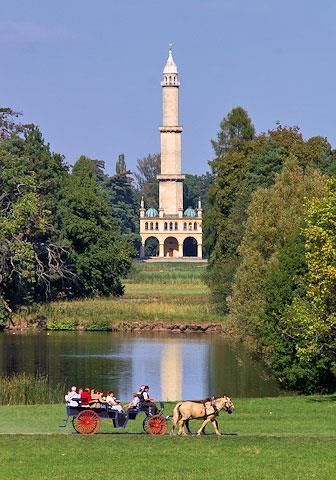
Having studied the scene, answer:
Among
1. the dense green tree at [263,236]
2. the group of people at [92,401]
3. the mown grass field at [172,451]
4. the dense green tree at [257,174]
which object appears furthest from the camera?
the dense green tree at [257,174]

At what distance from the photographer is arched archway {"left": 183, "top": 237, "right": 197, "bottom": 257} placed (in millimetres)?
181875

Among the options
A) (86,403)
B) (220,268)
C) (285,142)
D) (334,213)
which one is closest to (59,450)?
(86,403)

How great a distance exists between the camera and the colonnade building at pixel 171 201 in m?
175

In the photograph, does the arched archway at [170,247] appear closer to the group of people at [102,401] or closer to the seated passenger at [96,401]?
the group of people at [102,401]

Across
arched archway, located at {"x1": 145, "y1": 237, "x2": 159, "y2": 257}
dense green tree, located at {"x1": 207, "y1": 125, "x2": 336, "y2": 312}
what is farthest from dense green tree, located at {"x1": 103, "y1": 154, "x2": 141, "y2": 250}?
dense green tree, located at {"x1": 207, "y1": 125, "x2": 336, "y2": 312}

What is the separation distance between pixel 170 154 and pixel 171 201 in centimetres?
627

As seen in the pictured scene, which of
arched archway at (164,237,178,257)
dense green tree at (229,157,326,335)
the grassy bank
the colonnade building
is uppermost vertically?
the colonnade building

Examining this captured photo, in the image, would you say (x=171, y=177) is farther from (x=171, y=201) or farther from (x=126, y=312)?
(x=126, y=312)

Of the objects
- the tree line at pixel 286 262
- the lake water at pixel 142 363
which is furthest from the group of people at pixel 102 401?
the lake water at pixel 142 363

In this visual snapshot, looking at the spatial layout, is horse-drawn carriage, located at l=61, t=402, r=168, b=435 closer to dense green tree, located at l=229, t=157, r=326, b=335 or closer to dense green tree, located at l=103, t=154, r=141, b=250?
dense green tree, located at l=229, t=157, r=326, b=335

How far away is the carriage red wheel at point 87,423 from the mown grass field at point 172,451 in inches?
15.1

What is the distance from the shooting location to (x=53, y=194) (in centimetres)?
9275

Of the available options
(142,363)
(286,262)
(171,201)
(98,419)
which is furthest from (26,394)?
(171,201)

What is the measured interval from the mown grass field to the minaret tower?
144447 millimetres
